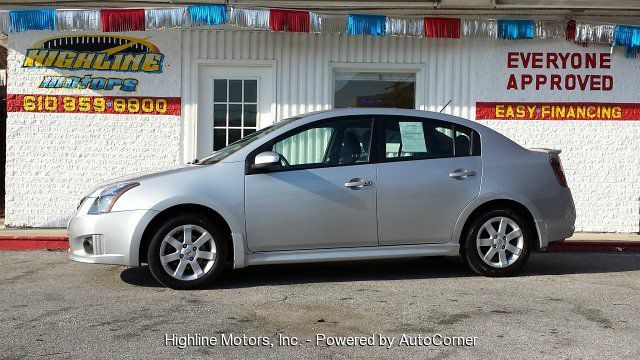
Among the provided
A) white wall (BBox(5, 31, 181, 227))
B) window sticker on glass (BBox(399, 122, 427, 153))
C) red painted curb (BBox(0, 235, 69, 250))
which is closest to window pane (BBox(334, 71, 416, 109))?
white wall (BBox(5, 31, 181, 227))

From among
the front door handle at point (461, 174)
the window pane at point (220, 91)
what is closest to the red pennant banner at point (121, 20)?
the window pane at point (220, 91)

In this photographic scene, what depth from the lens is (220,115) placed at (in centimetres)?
1069

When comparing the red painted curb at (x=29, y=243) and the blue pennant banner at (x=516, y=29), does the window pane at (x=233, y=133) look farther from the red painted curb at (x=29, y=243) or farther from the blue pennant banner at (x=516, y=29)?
the blue pennant banner at (x=516, y=29)

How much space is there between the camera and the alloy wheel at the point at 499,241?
6.95 metres

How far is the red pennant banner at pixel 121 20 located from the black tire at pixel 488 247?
527cm

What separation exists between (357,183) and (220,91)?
4.57m

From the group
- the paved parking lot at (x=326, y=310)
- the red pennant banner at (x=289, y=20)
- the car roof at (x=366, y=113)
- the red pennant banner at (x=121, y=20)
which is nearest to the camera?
the paved parking lot at (x=326, y=310)

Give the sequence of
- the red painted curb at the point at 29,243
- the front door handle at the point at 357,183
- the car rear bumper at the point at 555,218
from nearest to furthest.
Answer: the front door handle at the point at 357,183
the car rear bumper at the point at 555,218
the red painted curb at the point at 29,243

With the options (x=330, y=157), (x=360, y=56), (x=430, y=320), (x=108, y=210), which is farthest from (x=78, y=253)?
(x=360, y=56)

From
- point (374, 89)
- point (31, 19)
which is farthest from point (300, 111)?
point (31, 19)

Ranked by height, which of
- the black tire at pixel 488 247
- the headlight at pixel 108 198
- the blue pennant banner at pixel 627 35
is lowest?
the black tire at pixel 488 247

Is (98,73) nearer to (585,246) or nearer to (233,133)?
(233,133)

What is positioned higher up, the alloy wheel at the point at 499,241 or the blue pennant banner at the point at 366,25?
the blue pennant banner at the point at 366,25

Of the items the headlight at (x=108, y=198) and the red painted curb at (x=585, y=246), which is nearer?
the headlight at (x=108, y=198)
